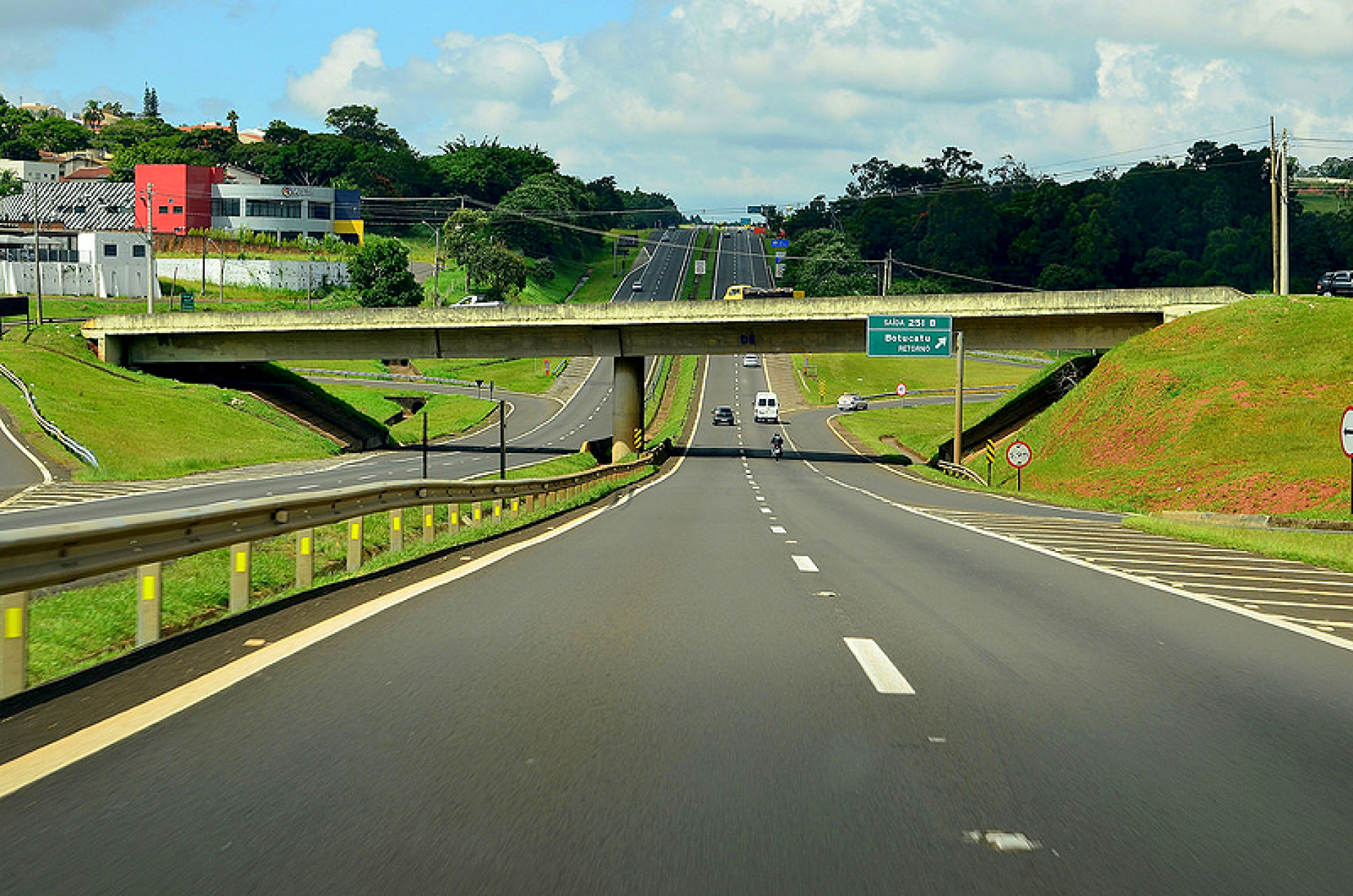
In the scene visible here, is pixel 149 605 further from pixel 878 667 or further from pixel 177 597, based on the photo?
pixel 878 667

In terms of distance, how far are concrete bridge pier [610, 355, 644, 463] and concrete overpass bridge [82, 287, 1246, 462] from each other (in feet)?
0.26

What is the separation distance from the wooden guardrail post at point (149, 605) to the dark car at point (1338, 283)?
80.7 metres

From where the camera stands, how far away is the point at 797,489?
43969 mm

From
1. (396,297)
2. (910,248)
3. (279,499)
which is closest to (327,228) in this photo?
(396,297)

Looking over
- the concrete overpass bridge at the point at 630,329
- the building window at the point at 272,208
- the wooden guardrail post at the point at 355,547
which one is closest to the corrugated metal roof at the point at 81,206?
the building window at the point at 272,208

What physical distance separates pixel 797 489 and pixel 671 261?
154 meters

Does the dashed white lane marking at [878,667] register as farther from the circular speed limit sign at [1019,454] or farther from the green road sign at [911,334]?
the green road sign at [911,334]

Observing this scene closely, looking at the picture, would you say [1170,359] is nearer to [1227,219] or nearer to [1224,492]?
[1224,492]

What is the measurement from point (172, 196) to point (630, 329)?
10101cm

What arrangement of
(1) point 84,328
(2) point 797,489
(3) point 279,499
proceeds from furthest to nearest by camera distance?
(1) point 84,328
(2) point 797,489
(3) point 279,499

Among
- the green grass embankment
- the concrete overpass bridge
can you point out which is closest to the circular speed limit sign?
the green grass embankment

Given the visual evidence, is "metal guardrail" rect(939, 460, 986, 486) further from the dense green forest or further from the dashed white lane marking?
the dense green forest

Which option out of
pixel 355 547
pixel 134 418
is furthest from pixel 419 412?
pixel 355 547

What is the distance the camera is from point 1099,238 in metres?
165
